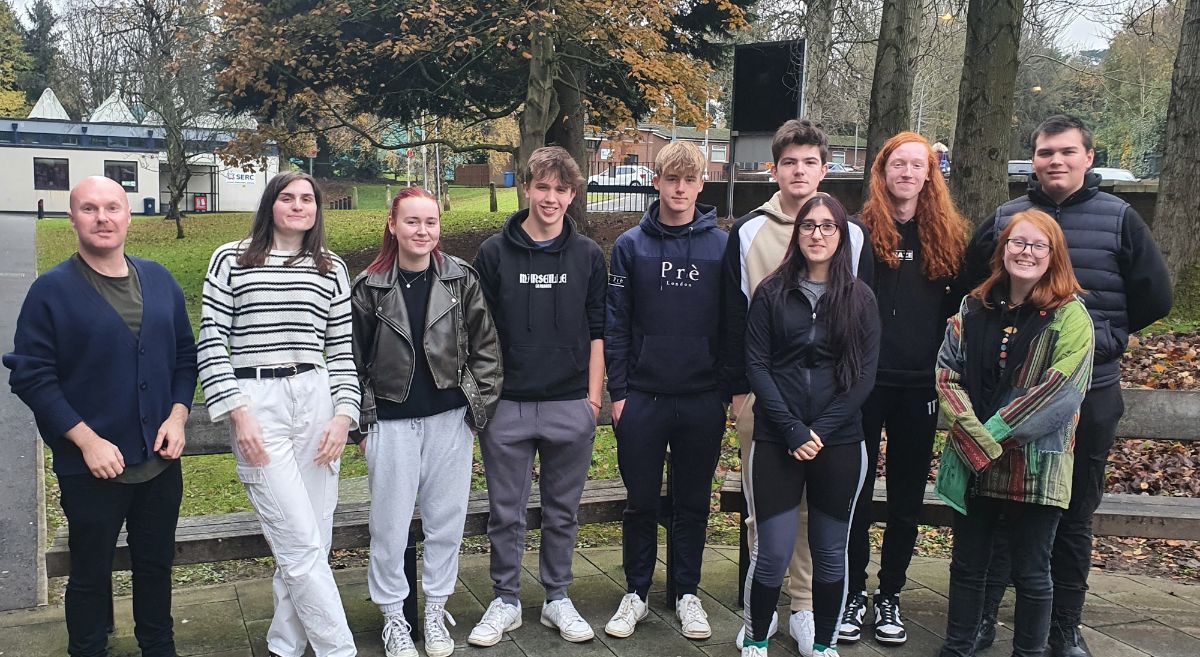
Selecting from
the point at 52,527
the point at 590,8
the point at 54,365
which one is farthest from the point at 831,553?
the point at 590,8

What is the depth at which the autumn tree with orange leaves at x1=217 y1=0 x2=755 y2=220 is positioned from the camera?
14.6 meters

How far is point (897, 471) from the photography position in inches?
165

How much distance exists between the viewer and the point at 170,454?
346cm

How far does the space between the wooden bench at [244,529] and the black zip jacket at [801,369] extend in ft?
2.73

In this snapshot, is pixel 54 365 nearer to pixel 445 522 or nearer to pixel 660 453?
pixel 445 522

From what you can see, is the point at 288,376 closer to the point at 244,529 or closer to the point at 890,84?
the point at 244,529

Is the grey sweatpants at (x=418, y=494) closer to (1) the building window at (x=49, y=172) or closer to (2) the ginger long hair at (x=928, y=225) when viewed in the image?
(2) the ginger long hair at (x=928, y=225)

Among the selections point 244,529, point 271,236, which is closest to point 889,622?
point 244,529

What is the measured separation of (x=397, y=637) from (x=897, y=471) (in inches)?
88.3

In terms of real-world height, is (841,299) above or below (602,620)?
above

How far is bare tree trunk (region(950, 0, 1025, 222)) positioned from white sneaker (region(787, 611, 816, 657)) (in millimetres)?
6167

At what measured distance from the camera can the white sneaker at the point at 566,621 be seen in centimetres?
414

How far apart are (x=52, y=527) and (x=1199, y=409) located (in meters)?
6.61

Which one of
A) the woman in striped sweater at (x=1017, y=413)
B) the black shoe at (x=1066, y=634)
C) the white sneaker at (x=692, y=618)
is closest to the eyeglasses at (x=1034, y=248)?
the woman in striped sweater at (x=1017, y=413)
